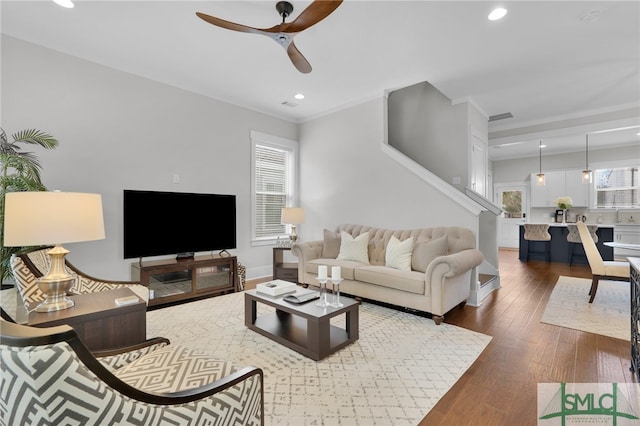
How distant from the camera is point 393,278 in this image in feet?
10.7

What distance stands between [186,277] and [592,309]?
4.97 metres

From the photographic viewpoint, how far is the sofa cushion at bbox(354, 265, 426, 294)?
123 inches

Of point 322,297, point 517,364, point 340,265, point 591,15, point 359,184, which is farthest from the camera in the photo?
point 359,184

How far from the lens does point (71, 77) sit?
3346mm

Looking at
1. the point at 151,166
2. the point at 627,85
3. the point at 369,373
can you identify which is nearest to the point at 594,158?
the point at 627,85

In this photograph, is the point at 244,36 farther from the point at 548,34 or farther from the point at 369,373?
the point at 369,373

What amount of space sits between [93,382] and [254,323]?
223 cm

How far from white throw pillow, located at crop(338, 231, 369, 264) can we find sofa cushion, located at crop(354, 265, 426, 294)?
1.47 feet

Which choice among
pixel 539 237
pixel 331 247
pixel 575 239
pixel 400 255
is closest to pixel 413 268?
pixel 400 255

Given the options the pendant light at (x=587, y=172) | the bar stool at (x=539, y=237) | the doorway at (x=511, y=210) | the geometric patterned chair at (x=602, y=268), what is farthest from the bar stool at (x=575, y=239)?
the geometric patterned chair at (x=602, y=268)

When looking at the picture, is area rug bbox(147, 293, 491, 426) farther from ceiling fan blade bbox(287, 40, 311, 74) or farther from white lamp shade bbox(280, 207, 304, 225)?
ceiling fan blade bbox(287, 40, 311, 74)

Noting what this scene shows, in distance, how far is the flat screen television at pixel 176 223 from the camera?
361cm

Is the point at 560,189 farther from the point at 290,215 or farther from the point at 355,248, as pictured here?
the point at 290,215

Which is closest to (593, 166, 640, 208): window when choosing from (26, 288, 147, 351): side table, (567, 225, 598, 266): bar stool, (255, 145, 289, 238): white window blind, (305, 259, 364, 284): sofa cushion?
(567, 225, 598, 266): bar stool
